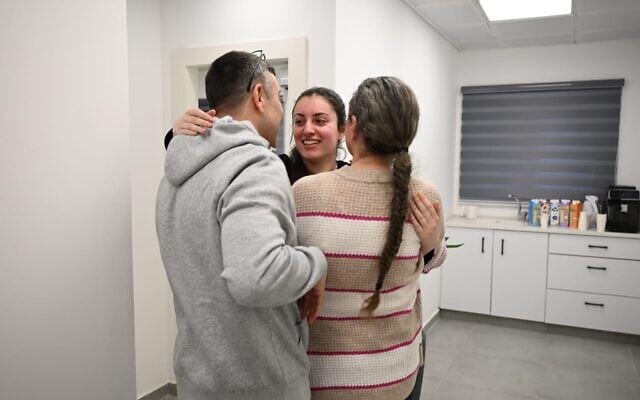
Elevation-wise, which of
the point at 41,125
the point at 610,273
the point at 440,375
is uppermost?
the point at 41,125

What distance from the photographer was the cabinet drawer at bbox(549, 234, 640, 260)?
13.2 feet

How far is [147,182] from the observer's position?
2.82m

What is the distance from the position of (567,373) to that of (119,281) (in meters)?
3.23

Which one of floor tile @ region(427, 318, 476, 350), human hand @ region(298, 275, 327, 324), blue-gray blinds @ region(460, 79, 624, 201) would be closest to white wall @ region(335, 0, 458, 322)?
floor tile @ region(427, 318, 476, 350)

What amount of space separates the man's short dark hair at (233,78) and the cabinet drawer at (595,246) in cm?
376

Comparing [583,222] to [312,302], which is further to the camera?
[583,222]

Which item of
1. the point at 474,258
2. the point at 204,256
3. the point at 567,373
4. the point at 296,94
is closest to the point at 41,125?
the point at 204,256

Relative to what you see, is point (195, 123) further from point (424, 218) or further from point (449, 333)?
point (449, 333)

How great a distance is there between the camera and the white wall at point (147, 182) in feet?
8.93

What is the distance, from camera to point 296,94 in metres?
2.52

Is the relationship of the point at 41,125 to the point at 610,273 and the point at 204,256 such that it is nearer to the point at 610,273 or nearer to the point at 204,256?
the point at 204,256

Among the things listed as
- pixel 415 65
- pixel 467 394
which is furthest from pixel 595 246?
pixel 415 65

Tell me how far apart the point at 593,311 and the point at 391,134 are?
12.7 feet

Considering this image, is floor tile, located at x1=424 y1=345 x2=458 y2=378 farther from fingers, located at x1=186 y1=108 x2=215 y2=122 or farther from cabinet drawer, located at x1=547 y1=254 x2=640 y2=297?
fingers, located at x1=186 y1=108 x2=215 y2=122
